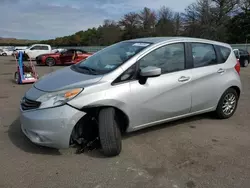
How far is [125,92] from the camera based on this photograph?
11.5ft

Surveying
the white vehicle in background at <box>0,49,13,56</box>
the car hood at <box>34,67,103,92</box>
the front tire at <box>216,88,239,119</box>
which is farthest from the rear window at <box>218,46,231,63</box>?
the white vehicle in background at <box>0,49,13,56</box>

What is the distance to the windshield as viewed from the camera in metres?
3.74

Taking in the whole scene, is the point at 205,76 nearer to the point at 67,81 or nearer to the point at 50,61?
the point at 67,81

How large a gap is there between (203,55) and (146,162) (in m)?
2.29

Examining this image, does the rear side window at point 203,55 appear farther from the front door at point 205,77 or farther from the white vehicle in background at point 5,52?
the white vehicle in background at point 5,52

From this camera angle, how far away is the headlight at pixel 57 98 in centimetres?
323

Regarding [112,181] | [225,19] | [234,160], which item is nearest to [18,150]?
[112,181]

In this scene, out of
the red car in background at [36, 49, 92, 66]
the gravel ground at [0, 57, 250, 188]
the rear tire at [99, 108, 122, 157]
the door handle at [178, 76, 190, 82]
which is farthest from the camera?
the red car in background at [36, 49, 92, 66]

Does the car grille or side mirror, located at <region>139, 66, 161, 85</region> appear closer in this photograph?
the car grille

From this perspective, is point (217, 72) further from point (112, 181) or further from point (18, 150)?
point (18, 150)

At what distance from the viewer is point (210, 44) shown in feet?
15.4

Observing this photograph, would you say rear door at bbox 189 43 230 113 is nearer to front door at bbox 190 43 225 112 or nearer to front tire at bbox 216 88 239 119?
front door at bbox 190 43 225 112

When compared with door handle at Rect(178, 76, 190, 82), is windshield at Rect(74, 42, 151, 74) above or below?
above

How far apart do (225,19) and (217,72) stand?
52922mm
